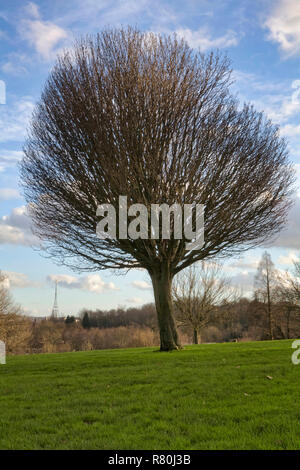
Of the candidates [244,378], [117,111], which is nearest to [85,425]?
[244,378]

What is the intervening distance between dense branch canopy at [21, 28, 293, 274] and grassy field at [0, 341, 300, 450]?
23.1 feet

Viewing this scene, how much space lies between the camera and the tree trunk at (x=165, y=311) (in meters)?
16.3

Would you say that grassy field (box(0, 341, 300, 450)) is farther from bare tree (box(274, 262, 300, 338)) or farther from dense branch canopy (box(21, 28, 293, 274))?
bare tree (box(274, 262, 300, 338))

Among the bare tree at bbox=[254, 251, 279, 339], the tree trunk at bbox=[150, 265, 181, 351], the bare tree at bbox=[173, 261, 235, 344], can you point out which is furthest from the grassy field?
the bare tree at bbox=[254, 251, 279, 339]

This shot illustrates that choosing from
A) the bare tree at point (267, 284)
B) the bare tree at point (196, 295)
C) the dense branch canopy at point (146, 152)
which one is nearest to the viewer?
the dense branch canopy at point (146, 152)

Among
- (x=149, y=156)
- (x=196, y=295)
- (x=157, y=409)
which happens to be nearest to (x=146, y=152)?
(x=149, y=156)

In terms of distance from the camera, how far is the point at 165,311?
1638 cm

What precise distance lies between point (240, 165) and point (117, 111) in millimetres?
5349

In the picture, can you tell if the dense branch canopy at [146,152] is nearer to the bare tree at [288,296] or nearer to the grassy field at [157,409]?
the grassy field at [157,409]

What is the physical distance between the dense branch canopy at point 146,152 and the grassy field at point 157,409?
7.03m

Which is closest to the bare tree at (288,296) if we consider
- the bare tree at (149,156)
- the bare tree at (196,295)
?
the bare tree at (196,295)
